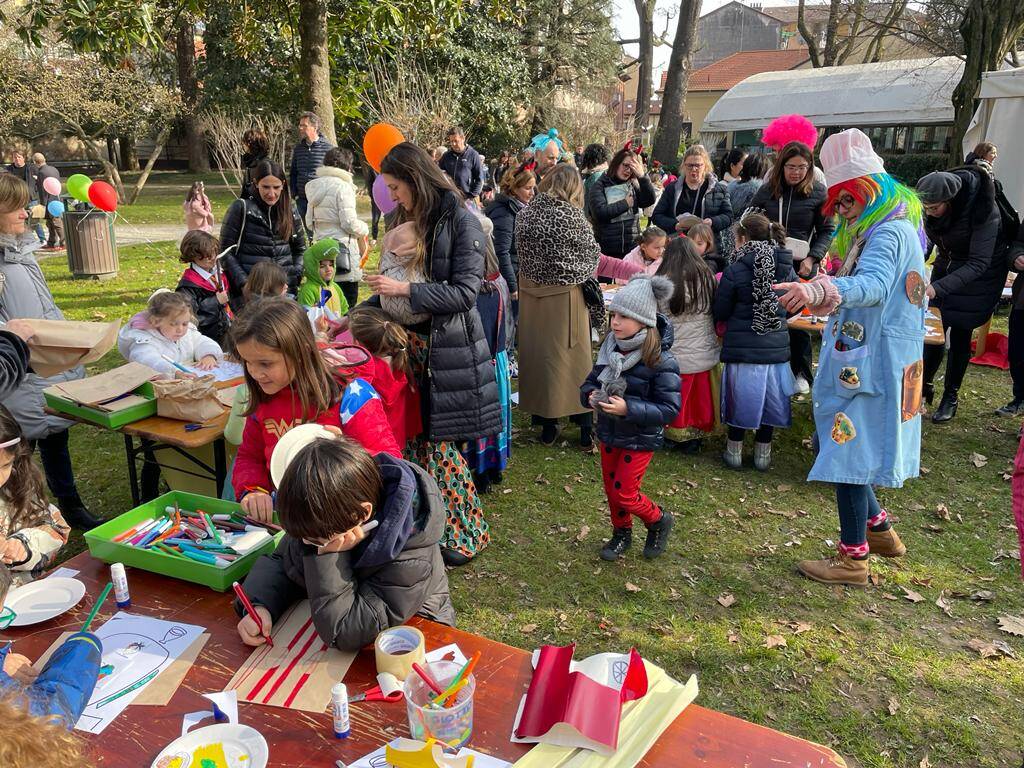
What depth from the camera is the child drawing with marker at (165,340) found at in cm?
417

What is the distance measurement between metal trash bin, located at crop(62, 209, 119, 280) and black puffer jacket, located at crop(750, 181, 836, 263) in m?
9.09

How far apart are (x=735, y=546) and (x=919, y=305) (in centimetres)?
172

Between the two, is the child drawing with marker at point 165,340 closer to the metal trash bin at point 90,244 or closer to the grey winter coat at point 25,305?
the grey winter coat at point 25,305

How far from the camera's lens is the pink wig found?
7023mm

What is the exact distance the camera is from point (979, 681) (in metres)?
3.17

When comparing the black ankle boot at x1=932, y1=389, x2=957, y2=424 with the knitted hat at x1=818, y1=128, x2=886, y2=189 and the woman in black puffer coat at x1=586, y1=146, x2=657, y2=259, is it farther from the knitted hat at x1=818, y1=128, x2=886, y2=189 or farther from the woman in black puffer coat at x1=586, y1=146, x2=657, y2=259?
the knitted hat at x1=818, y1=128, x2=886, y2=189

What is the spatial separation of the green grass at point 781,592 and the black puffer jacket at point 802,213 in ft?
5.75

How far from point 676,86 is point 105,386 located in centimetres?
1944

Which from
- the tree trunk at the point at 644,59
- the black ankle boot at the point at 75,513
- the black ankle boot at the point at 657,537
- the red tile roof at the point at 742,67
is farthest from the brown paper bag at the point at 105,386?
the red tile roof at the point at 742,67

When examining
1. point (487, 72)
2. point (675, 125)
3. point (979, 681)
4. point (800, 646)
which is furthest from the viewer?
point (487, 72)

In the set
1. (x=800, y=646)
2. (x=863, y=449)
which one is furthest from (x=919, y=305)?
(x=800, y=646)

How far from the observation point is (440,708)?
1.65m

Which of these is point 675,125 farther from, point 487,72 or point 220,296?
point 220,296

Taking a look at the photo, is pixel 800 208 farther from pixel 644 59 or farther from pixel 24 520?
pixel 644 59
